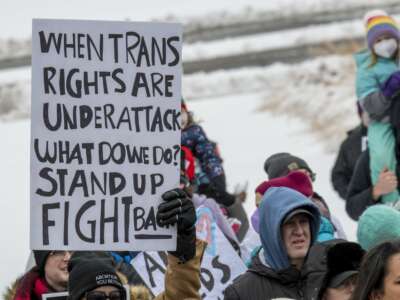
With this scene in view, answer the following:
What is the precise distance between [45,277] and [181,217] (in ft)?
4.18

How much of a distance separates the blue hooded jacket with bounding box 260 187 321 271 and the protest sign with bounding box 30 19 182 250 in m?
0.79

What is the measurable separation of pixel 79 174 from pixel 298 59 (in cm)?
1553

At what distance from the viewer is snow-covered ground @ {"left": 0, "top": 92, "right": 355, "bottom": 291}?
44.5 feet

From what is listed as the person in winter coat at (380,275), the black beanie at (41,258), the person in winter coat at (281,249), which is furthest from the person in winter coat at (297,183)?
the person in winter coat at (380,275)

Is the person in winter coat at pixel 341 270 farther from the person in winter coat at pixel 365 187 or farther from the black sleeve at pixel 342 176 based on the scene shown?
the black sleeve at pixel 342 176

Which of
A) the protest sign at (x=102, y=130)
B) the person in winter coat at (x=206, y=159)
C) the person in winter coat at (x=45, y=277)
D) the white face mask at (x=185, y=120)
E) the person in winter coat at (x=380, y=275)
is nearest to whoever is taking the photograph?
the person in winter coat at (x=380, y=275)

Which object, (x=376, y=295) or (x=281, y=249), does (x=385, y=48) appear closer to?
(x=281, y=249)

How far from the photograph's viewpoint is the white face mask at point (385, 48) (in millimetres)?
10047

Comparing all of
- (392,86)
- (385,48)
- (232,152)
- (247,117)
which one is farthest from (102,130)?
(247,117)

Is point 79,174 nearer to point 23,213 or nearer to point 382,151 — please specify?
point 382,151

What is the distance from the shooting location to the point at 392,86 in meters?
9.83

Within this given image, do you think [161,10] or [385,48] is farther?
[161,10]

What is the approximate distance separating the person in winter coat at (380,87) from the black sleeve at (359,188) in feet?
0.32

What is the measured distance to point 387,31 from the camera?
396 inches
